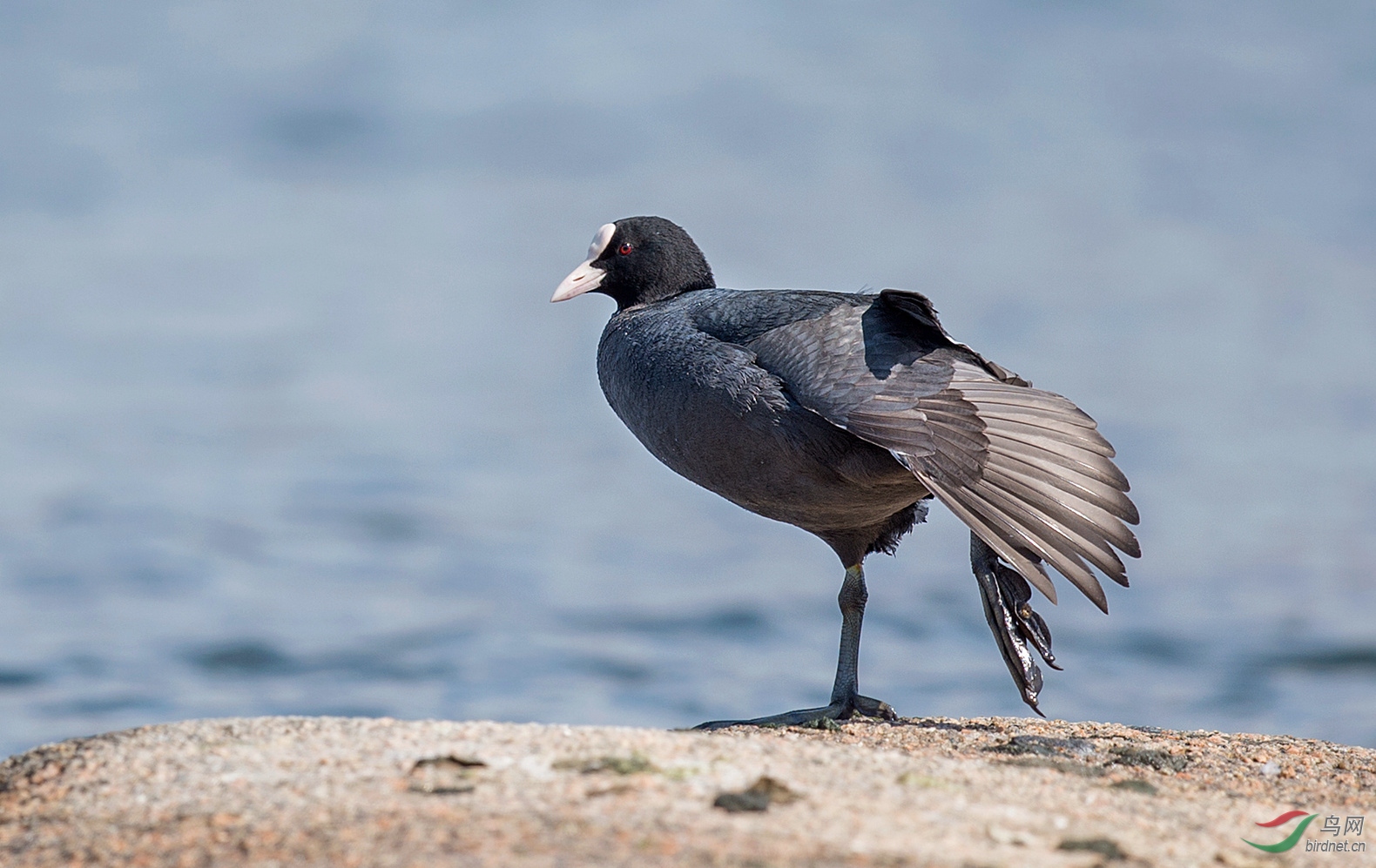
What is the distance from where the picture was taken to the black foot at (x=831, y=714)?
18.9ft

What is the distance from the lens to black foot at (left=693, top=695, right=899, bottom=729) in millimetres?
5770

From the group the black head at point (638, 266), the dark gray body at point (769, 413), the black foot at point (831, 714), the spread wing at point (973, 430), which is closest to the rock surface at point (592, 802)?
the spread wing at point (973, 430)

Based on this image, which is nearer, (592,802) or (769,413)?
(592,802)

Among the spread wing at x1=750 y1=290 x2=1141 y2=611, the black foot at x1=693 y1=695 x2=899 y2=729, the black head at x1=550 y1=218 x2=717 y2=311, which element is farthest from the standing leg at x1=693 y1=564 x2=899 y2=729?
the black head at x1=550 y1=218 x2=717 y2=311

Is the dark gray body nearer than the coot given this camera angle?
No

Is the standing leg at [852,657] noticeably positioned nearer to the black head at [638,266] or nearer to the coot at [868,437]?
the coot at [868,437]

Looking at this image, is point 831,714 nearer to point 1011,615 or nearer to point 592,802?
point 1011,615

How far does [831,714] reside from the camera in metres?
5.92

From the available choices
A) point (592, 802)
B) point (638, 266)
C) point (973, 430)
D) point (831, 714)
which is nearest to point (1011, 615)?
point (831, 714)

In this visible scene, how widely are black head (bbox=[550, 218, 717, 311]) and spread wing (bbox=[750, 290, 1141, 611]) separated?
58.7 inches

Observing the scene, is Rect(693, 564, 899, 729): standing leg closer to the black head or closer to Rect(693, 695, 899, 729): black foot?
Rect(693, 695, 899, 729): black foot

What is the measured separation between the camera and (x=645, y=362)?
19.9 feet

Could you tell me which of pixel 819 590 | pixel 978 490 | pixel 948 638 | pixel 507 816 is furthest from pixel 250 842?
pixel 819 590

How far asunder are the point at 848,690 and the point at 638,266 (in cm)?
232
